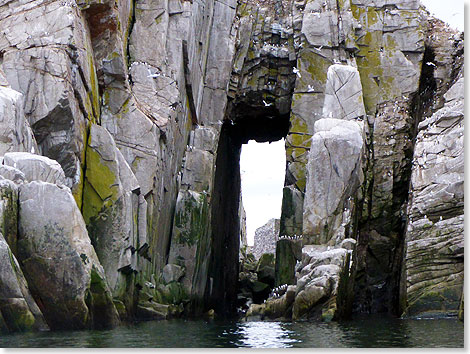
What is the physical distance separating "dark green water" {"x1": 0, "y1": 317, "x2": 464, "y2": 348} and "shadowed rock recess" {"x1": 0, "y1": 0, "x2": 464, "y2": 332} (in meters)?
1.11

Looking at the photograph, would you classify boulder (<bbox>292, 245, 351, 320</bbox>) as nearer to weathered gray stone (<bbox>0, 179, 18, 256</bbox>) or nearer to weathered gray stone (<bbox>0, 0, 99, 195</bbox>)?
weathered gray stone (<bbox>0, 0, 99, 195</bbox>)

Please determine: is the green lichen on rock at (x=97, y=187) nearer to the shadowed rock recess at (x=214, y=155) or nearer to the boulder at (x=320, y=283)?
the shadowed rock recess at (x=214, y=155)

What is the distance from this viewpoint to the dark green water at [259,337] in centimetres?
1472

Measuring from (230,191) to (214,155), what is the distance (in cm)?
876

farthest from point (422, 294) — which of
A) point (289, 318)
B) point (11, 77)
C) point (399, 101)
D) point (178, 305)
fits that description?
point (11, 77)

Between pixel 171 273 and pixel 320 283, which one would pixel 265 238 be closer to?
pixel 171 273

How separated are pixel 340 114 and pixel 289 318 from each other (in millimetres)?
10398

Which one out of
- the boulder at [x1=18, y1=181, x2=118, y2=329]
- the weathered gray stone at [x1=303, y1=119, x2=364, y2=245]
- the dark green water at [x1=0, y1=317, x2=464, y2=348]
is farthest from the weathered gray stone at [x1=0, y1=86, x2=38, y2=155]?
the weathered gray stone at [x1=303, y1=119, x2=364, y2=245]

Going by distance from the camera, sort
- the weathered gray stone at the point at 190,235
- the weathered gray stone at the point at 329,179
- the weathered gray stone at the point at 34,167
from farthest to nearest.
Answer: the weathered gray stone at the point at 190,235
the weathered gray stone at the point at 329,179
the weathered gray stone at the point at 34,167

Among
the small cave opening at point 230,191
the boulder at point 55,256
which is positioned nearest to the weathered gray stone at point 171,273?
the small cave opening at point 230,191

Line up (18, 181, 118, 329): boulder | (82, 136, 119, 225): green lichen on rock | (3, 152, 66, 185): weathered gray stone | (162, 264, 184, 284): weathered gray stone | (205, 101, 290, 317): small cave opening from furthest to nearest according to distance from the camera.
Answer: (205, 101, 290, 317): small cave opening
(162, 264, 184, 284): weathered gray stone
(82, 136, 119, 225): green lichen on rock
(3, 152, 66, 185): weathered gray stone
(18, 181, 118, 329): boulder

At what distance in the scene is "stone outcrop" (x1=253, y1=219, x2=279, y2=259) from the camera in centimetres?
5669

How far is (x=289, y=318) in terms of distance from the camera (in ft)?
88.8

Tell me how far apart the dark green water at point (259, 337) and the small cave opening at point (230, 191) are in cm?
1492
